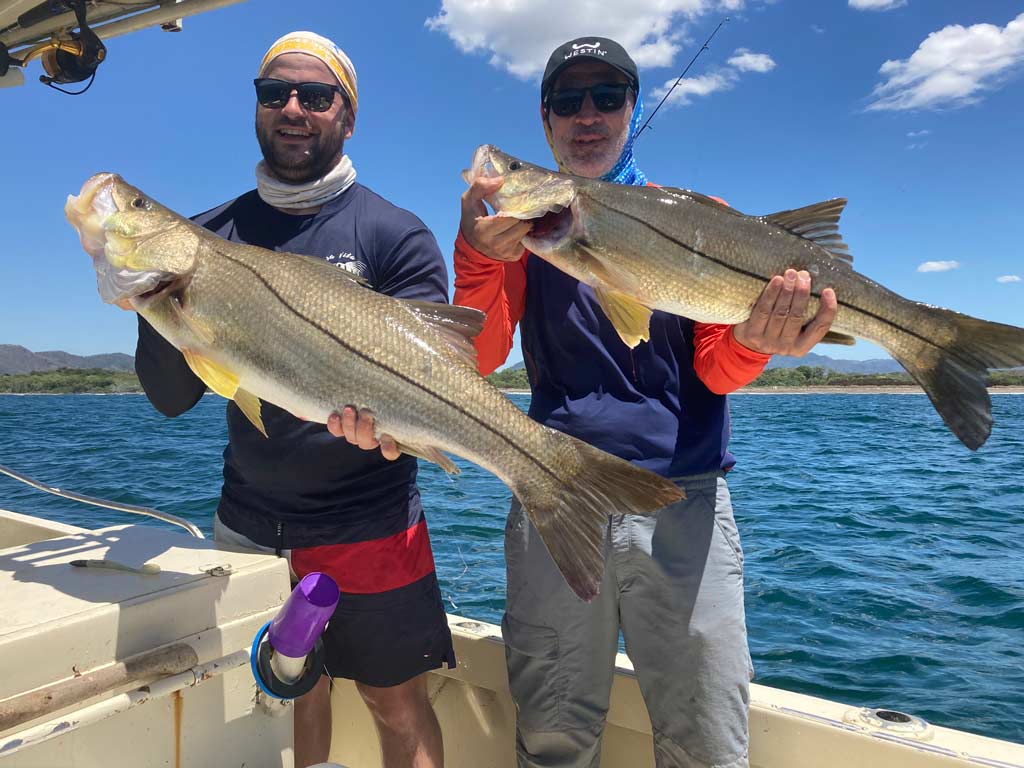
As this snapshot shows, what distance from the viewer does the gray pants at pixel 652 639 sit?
255 centimetres

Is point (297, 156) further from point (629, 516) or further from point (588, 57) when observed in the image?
point (629, 516)

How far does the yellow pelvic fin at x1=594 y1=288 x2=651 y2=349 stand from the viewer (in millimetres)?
2545

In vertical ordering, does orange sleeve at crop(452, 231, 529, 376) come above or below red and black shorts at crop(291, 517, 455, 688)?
above

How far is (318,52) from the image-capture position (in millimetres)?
3100

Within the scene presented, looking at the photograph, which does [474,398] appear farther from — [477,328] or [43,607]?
[43,607]

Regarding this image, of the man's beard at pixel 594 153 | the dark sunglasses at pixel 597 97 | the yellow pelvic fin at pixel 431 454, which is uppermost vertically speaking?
the dark sunglasses at pixel 597 97

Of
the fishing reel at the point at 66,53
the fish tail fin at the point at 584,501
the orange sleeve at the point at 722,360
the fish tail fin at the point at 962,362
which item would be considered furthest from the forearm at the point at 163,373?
the fish tail fin at the point at 962,362

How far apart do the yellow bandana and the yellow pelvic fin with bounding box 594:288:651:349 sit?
5.31 ft

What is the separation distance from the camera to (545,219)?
8.63 ft

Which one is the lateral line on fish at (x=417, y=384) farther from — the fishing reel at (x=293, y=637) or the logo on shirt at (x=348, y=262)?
the fishing reel at (x=293, y=637)

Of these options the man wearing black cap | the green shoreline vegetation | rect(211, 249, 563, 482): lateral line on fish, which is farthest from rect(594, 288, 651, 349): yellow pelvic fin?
the green shoreline vegetation

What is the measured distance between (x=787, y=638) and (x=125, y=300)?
22.1 ft

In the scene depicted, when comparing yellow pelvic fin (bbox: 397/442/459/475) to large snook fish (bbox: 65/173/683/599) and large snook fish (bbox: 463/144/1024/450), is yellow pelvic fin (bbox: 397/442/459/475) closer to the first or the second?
large snook fish (bbox: 65/173/683/599)

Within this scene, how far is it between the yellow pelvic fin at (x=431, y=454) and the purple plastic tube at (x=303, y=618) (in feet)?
1.67
